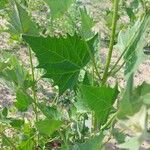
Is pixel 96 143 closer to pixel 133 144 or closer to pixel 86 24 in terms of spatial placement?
pixel 133 144

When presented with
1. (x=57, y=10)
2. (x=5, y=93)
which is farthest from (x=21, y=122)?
(x=5, y=93)

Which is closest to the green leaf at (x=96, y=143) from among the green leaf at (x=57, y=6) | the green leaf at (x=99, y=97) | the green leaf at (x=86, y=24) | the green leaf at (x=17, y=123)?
the green leaf at (x=99, y=97)

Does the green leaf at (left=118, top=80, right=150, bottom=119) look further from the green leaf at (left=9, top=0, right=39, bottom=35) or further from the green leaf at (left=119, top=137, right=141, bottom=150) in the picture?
the green leaf at (left=9, top=0, right=39, bottom=35)

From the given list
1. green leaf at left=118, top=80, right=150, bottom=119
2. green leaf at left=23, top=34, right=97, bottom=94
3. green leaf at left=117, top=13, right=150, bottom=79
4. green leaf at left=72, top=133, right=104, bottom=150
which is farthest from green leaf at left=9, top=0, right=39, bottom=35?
green leaf at left=118, top=80, right=150, bottom=119

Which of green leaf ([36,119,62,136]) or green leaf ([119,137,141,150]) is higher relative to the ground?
green leaf ([119,137,141,150])

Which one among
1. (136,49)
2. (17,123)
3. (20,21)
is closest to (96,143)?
(136,49)
